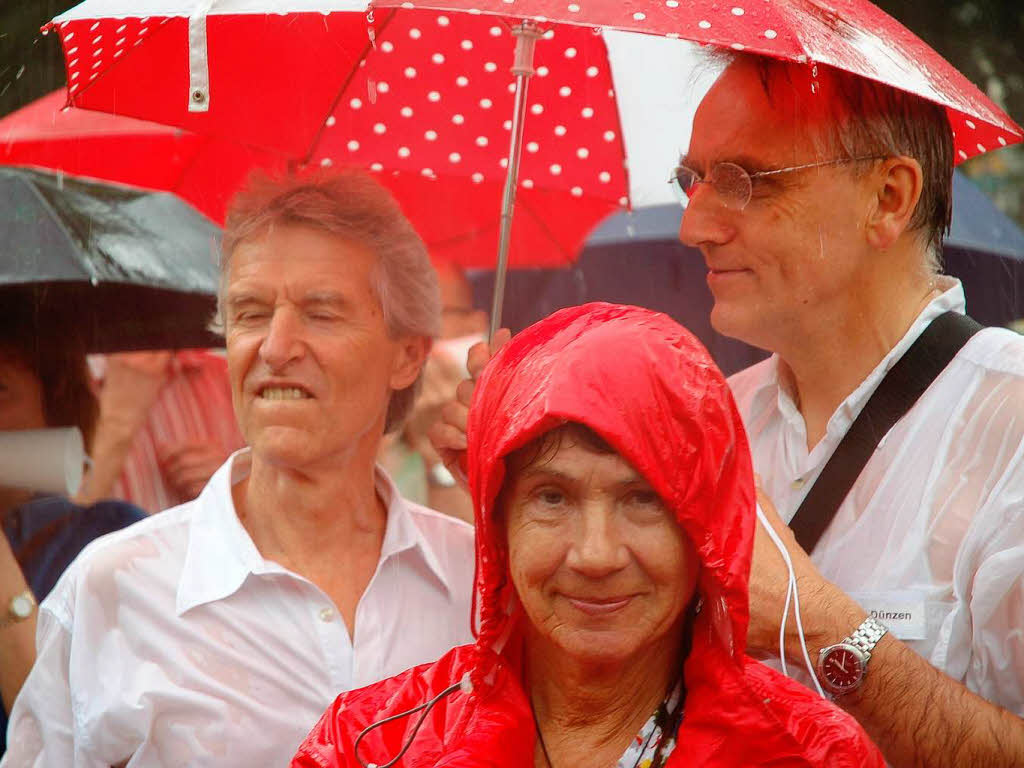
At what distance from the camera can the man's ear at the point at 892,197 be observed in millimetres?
3033

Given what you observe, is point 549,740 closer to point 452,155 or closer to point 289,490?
point 289,490

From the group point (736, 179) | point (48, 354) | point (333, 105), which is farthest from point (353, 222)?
point (48, 354)

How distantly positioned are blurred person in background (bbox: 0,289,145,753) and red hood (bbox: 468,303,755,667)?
162 centimetres

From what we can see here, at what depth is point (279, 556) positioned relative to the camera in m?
3.13

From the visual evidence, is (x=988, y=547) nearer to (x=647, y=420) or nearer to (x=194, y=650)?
(x=647, y=420)

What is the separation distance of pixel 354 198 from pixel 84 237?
3.95ft

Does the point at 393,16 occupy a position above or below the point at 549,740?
above

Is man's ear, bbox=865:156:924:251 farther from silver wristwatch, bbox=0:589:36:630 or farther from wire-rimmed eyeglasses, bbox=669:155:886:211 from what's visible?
silver wristwatch, bbox=0:589:36:630

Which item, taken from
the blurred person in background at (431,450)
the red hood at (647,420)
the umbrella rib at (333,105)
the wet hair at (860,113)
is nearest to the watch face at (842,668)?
the red hood at (647,420)

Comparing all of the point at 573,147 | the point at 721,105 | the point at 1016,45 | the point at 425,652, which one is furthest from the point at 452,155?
the point at 1016,45

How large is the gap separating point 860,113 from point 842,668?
1233 mm

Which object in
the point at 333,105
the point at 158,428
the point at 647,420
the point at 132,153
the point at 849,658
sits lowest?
the point at 158,428

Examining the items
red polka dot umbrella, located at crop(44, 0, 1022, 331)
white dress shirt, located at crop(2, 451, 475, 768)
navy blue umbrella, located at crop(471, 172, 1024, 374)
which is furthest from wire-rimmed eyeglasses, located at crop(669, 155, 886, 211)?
navy blue umbrella, located at crop(471, 172, 1024, 374)

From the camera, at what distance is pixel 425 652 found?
10.2 feet
